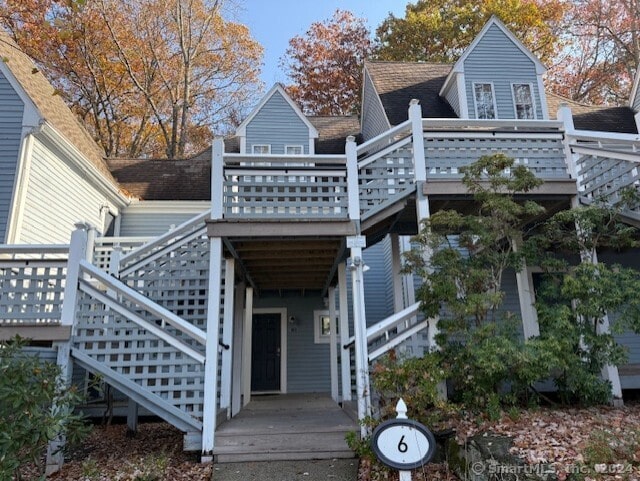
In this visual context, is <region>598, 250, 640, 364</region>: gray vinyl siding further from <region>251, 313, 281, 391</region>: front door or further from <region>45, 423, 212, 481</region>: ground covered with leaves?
<region>45, 423, 212, 481</region>: ground covered with leaves

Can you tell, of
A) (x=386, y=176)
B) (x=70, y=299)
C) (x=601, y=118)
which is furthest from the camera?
(x=601, y=118)

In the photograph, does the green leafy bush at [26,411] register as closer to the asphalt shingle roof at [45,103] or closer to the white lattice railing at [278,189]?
the white lattice railing at [278,189]

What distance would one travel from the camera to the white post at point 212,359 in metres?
5.36

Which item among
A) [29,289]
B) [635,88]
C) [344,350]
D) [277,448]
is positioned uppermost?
[635,88]

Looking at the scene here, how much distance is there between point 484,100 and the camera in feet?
36.9

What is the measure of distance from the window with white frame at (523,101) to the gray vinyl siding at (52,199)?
34.7 feet

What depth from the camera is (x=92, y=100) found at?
20.0m

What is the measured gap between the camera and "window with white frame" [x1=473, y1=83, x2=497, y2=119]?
11.1 m

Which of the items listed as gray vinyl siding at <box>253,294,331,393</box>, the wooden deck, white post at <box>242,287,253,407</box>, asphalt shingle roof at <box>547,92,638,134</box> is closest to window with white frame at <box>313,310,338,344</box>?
gray vinyl siding at <box>253,294,331,393</box>

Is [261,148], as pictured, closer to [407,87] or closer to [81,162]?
[81,162]

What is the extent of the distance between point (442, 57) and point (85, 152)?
1643 centimetres

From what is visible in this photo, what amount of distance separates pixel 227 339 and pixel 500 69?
9.43m

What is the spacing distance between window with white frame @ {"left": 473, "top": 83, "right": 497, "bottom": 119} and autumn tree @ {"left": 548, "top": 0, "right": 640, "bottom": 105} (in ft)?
40.7

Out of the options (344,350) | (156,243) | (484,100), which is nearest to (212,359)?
(344,350)
